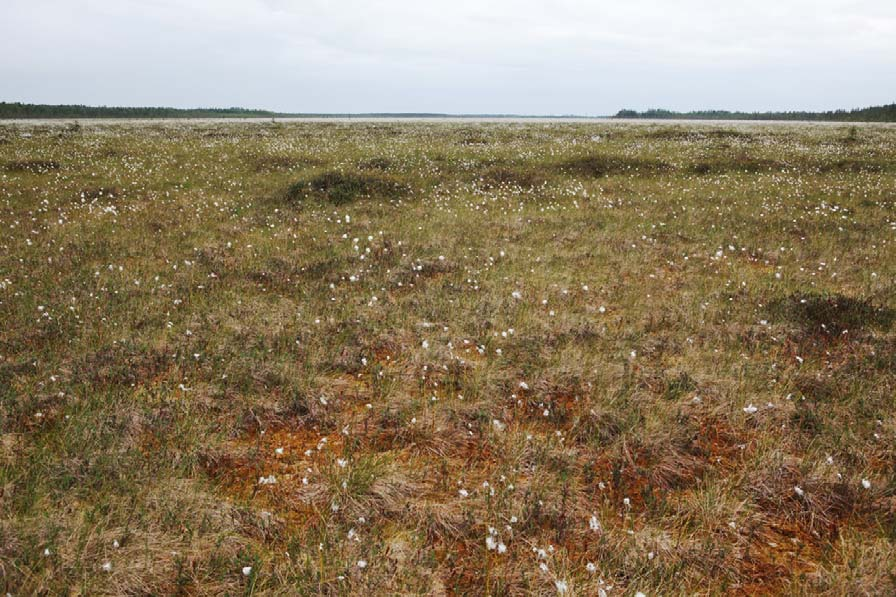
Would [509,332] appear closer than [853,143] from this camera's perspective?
Yes

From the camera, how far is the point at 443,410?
5223 mm

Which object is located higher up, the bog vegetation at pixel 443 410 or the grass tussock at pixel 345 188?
the grass tussock at pixel 345 188

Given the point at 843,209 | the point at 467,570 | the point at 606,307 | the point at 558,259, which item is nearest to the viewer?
the point at 467,570

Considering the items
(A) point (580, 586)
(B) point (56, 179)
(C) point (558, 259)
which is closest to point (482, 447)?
(A) point (580, 586)

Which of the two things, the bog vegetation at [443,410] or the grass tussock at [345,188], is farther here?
the grass tussock at [345,188]

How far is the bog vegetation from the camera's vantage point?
137 inches

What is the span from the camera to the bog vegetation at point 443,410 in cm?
347

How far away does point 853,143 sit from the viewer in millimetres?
31938

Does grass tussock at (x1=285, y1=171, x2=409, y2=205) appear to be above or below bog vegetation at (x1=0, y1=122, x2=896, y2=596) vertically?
above

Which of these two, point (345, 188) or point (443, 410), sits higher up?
point (345, 188)

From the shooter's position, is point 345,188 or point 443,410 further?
point 345,188

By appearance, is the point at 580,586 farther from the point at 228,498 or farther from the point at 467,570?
the point at 228,498

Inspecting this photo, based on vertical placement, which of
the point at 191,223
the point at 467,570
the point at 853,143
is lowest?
the point at 467,570

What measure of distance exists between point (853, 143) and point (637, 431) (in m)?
38.6
